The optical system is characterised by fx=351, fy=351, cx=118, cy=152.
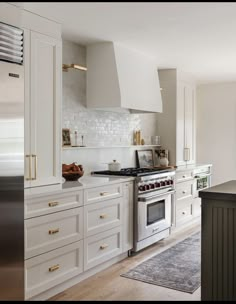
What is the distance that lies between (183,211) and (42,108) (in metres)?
3.26

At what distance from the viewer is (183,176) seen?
5.52 m

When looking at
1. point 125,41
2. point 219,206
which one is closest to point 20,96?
point 219,206

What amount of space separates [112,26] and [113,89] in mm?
872

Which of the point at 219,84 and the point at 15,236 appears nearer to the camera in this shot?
the point at 15,236

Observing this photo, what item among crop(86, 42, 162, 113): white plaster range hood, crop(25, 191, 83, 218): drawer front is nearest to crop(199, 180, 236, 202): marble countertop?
crop(25, 191, 83, 218): drawer front

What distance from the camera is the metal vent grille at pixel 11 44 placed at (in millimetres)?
2461

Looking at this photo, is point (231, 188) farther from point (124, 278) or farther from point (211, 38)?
point (211, 38)

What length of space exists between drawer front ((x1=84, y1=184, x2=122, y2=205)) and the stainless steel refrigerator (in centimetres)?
91

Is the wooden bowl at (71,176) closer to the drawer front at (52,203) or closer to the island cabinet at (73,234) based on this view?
the island cabinet at (73,234)

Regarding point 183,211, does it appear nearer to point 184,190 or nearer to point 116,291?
point 184,190

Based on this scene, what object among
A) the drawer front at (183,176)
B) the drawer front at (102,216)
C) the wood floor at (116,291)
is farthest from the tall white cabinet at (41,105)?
the drawer front at (183,176)

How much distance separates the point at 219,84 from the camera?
709 centimetres

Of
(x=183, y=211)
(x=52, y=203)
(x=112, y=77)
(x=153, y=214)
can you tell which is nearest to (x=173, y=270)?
(x=153, y=214)

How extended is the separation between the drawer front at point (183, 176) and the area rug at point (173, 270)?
46.5 inches
